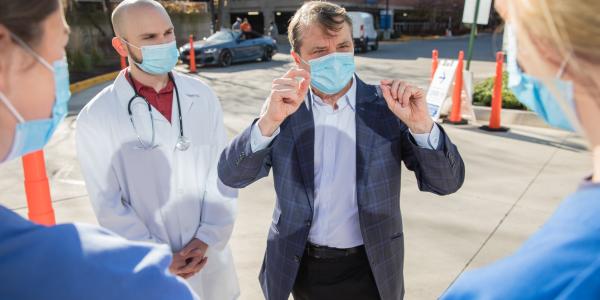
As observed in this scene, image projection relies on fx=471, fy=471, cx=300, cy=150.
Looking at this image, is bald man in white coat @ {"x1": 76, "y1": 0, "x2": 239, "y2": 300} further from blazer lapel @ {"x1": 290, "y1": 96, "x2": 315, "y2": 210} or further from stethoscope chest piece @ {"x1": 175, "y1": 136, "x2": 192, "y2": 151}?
blazer lapel @ {"x1": 290, "y1": 96, "x2": 315, "y2": 210}

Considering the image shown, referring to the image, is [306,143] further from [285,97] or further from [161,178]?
[161,178]

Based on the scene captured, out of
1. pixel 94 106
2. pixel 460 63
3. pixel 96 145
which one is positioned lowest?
pixel 460 63

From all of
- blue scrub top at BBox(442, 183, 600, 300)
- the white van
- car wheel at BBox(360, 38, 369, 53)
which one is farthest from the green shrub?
car wheel at BBox(360, 38, 369, 53)

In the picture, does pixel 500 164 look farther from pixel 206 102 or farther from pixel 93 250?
pixel 93 250

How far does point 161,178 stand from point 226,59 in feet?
50.7

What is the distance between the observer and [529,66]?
0.95m

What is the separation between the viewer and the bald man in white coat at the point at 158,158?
2.33m

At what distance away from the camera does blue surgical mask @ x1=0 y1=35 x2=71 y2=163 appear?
96cm

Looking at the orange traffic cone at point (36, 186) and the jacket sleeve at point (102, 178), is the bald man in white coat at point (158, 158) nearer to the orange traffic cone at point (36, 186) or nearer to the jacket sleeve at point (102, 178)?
the jacket sleeve at point (102, 178)

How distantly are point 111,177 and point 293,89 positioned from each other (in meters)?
1.09

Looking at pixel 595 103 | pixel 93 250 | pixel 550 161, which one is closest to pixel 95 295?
pixel 93 250

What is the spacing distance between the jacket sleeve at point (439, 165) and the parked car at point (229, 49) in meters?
15.4

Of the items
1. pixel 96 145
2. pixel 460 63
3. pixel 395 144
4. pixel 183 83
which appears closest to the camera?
pixel 395 144

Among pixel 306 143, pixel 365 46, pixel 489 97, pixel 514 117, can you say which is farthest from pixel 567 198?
pixel 365 46
